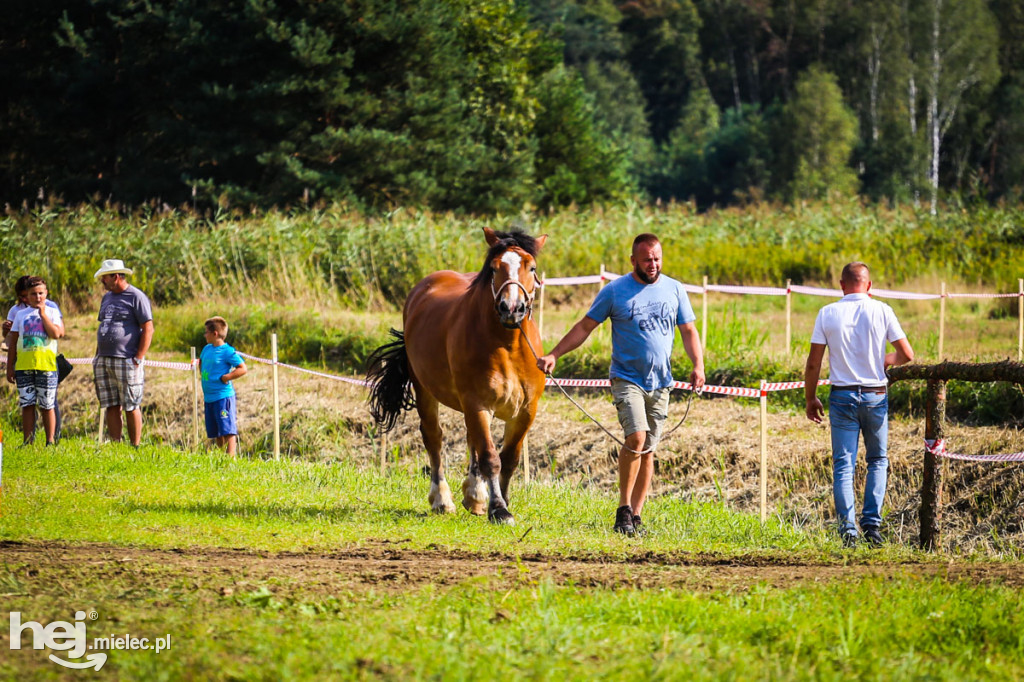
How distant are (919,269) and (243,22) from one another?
21340mm

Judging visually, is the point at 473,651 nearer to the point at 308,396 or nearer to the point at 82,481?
the point at 82,481

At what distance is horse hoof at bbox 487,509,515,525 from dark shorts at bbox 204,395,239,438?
498 cm

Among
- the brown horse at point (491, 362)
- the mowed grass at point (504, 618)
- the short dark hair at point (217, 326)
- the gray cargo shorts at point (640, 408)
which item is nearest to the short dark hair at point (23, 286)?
the short dark hair at point (217, 326)

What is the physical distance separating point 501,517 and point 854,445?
274 centimetres

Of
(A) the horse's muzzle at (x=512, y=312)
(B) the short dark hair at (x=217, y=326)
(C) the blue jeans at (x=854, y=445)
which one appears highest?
(A) the horse's muzzle at (x=512, y=312)

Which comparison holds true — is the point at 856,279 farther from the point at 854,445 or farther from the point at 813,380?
the point at 854,445

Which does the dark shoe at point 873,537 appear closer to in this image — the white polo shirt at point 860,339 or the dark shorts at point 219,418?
the white polo shirt at point 860,339

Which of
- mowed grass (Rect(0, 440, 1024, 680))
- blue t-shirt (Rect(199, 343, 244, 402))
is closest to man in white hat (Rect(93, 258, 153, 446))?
blue t-shirt (Rect(199, 343, 244, 402))

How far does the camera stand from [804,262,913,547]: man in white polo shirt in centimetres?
776

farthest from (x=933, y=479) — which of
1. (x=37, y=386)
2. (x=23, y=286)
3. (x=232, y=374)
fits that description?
(x=23, y=286)

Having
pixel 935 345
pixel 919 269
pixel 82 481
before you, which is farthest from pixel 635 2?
pixel 82 481

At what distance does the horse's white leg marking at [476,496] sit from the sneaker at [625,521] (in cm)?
126

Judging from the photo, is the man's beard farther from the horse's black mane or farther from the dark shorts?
the dark shorts

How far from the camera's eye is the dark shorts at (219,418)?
12258 millimetres
